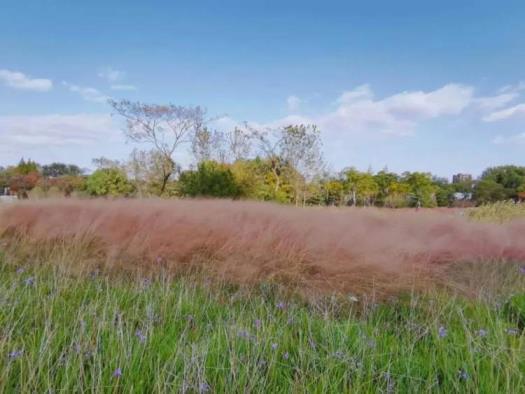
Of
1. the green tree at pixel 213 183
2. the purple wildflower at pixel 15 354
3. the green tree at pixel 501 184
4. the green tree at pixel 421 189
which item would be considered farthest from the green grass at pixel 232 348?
the green tree at pixel 421 189

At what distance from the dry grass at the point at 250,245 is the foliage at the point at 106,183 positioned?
1715cm

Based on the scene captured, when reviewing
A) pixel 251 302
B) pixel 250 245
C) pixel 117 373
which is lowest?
pixel 251 302

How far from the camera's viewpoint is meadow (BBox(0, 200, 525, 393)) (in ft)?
4.35

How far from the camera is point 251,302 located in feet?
7.52

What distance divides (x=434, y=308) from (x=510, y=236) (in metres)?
3.05

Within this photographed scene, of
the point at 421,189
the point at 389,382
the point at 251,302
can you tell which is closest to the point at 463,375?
the point at 389,382

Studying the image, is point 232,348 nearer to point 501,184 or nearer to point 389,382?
point 389,382

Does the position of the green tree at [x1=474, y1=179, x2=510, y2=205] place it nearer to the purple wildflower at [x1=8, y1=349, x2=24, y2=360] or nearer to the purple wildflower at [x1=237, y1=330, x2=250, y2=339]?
the purple wildflower at [x1=237, y1=330, x2=250, y2=339]

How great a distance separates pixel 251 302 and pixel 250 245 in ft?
3.22

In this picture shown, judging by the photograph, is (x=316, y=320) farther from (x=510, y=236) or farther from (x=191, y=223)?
(x=510, y=236)

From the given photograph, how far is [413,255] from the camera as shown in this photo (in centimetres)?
338

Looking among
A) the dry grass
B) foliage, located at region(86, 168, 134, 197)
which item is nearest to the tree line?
foliage, located at region(86, 168, 134, 197)

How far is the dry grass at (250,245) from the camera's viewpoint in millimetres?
2922

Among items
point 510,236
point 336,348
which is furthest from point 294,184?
point 336,348
